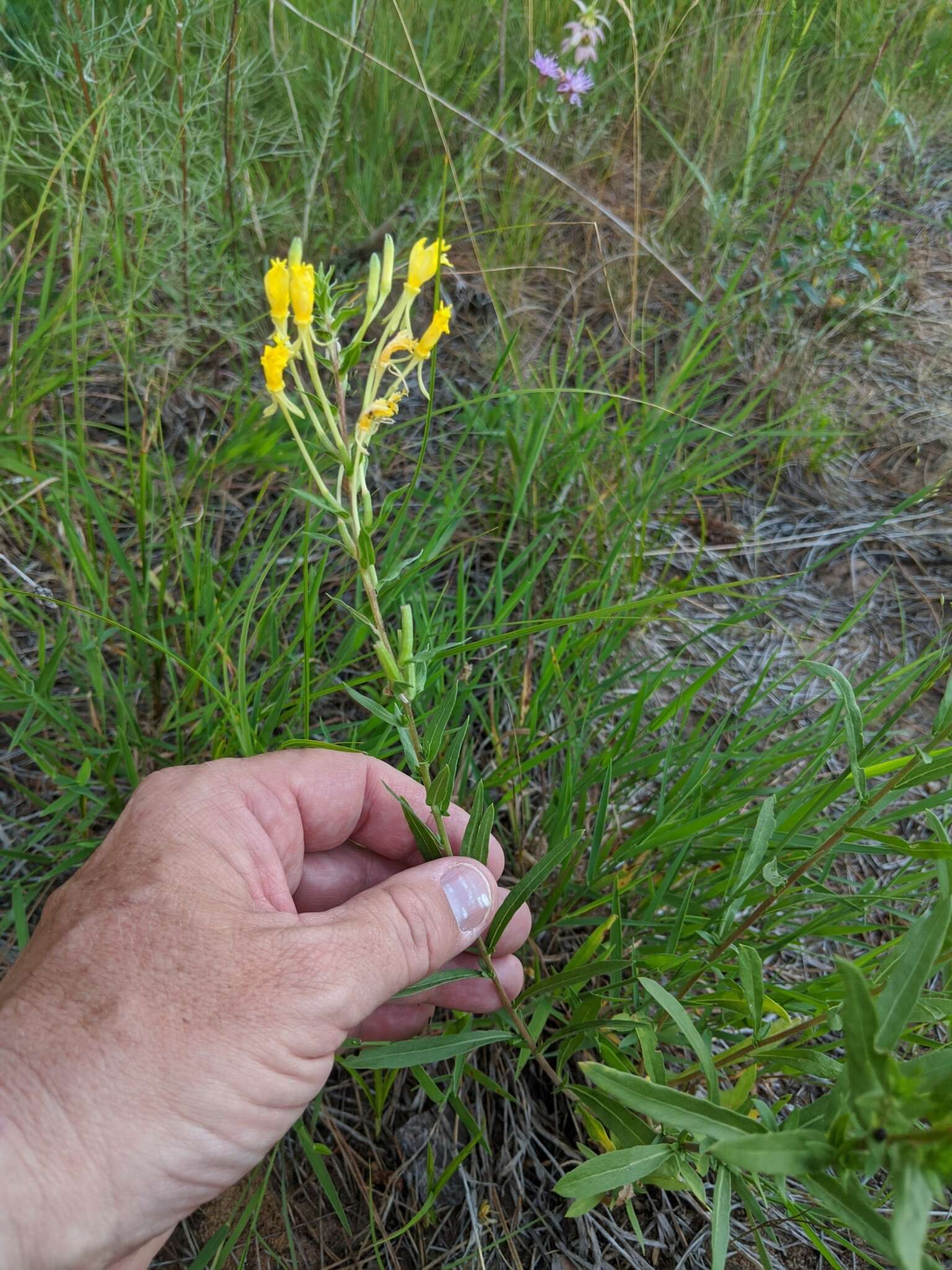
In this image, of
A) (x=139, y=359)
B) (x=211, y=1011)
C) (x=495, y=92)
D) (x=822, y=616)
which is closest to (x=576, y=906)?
(x=211, y=1011)

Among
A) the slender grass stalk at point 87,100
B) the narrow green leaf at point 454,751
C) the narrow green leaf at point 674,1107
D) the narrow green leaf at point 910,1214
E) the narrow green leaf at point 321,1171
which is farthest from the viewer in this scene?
the slender grass stalk at point 87,100

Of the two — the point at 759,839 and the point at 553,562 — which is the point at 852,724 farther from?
the point at 553,562

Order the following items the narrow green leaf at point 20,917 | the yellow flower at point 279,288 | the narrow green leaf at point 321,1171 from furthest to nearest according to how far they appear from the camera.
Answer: the narrow green leaf at point 20,917
the narrow green leaf at point 321,1171
the yellow flower at point 279,288

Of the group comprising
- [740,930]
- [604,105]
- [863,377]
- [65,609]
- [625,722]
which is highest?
[604,105]

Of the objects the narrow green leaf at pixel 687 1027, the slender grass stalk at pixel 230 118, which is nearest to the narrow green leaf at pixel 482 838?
the narrow green leaf at pixel 687 1027

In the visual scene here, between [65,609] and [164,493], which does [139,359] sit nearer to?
[164,493]

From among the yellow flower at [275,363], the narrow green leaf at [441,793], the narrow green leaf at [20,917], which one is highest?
the yellow flower at [275,363]

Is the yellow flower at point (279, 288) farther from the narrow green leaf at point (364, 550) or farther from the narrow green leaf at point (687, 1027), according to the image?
the narrow green leaf at point (687, 1027)
